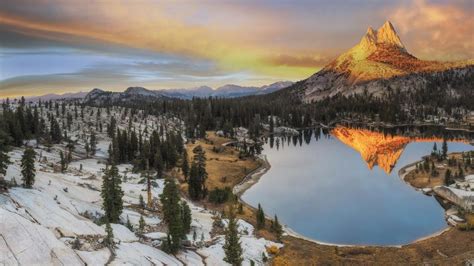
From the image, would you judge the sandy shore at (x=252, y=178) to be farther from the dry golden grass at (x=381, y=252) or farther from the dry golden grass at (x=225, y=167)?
the dry golden grass at (x=381, y=252)

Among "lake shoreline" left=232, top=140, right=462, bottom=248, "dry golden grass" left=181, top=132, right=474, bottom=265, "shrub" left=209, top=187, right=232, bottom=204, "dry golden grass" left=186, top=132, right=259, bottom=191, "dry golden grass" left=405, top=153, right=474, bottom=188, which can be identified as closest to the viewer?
"dry golden grass" left=181, top=132, right=474, bottom=265

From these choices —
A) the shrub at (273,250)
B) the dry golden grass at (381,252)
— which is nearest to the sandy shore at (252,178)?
the dry golden grass at (381,252)

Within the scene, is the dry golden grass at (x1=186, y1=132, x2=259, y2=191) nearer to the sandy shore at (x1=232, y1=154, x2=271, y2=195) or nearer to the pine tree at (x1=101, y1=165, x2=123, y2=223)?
the sandy shore at (x1=232, y1=154, x2=271, y2=195)

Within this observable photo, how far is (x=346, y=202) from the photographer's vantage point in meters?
95.1

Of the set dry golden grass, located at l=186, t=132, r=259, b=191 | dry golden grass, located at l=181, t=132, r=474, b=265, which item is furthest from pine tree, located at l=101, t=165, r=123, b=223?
dry golden grass, located at l=186, t=132, r=259, b=191

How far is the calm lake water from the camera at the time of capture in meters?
74.8

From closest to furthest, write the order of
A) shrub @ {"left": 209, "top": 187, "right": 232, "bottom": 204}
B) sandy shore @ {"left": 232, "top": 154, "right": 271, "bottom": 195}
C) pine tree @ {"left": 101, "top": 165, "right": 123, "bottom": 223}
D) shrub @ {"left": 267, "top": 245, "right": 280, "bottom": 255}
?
pine tree @ {"left": 101, "top": 165, "right": 123, "bottom": 223}, shrub @ {"left": 267, "top": 245, "right": 280, "bottom": 255}, shrub @ {"left": 209, "top": 187, "right": 232, "bottom": 204}, sandy shore @ {"left": 232, "top": 154, "right": 271, "bottom": 195}

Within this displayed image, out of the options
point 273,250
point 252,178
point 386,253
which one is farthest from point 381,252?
point 252,178

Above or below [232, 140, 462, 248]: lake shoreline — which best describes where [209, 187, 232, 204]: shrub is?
above

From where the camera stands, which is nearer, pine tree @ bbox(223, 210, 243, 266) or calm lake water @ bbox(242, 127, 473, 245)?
pine tree @ bbox(223, 210, 243, 266)

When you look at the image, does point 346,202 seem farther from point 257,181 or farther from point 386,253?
point 386,253

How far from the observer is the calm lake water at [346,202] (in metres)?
74.8

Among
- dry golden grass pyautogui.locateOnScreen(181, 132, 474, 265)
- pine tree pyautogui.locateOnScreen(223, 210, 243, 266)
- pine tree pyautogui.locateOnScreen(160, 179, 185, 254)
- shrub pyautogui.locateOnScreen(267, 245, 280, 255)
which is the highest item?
pine tree pyautogui.locateOnScreen(160, 179, 185, 254)

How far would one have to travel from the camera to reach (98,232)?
43.4 meters
